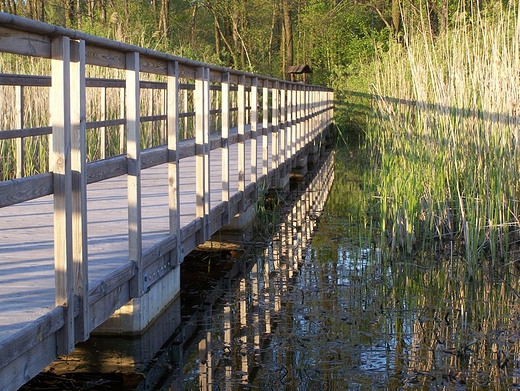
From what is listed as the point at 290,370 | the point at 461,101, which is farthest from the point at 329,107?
the point at 290,370

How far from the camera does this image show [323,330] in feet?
17.1

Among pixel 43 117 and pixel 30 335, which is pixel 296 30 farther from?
pixel 30 335

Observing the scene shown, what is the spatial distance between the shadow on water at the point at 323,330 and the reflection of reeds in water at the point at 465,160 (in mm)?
380

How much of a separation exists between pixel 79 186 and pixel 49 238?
1.86 metres

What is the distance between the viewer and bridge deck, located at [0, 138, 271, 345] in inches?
151

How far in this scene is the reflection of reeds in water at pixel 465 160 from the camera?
7.32 m

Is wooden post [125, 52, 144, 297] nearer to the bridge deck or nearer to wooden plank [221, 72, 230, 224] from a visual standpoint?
the bridge deck

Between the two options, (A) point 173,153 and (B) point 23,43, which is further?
(A) point 173,153

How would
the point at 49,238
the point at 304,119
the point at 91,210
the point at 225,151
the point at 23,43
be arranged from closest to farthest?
1. the point at 23,43
2. the point at 49,238
3. the point at 91,210
4. the point at 225,151
5. the point at 304,119

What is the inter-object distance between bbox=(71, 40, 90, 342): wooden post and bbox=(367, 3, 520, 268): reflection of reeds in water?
155 inches

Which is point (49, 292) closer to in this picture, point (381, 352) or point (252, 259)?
point (381, 352)

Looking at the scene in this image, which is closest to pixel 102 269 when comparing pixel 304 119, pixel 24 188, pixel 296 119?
pixel 24 188

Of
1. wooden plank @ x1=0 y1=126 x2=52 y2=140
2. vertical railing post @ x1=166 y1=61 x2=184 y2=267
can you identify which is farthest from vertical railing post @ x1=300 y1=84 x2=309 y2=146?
vertical railing post @ x1=166 y1=61 x2=184 y2=267

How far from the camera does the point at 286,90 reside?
1281 cm
